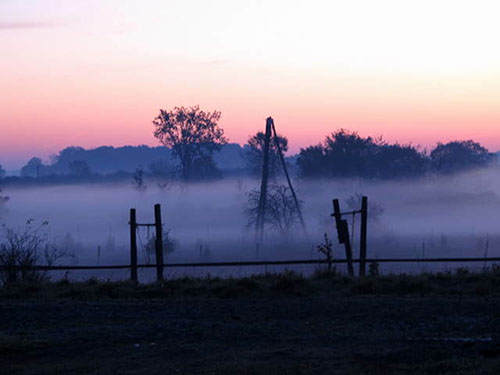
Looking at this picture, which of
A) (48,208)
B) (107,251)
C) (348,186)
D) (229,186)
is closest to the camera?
(107,251)

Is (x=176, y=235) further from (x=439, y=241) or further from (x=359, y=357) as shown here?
(x=359, y=357)

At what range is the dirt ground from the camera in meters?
8.87

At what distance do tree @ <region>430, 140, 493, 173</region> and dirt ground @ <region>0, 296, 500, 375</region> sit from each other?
253 feet

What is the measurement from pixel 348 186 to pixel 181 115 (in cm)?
2016

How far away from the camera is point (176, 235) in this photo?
72.1 metres

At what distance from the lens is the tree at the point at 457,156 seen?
89.5 metres

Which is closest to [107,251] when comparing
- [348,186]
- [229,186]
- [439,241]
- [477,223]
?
[439,241]

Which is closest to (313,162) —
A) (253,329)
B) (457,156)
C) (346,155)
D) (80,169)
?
(346,155)

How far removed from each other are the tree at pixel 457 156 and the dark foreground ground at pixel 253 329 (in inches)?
2964

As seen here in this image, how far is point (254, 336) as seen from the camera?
35.1ft

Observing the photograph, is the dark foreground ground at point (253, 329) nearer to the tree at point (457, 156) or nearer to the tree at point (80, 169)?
the tree at point (457, 156)

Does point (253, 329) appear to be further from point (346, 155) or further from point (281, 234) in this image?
point (346, 155)

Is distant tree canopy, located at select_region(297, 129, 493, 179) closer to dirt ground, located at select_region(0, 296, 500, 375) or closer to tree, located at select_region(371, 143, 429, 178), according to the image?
tree, located at select_region(371, 143, 429, 178)

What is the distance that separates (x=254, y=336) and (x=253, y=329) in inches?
20.6
